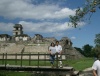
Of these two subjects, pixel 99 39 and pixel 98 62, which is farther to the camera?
pixel 99 39

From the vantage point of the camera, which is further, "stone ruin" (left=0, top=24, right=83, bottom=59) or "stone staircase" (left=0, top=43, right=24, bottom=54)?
"stone staircase" (left=0, top=43, right=24, bottom=54)

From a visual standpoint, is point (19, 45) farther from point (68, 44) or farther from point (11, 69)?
point (11, 69)

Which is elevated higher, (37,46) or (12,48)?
(37,46)

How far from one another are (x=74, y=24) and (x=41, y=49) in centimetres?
5448

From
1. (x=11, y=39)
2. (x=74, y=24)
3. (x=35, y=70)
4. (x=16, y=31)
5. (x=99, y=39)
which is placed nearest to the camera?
(x=35, y=70)

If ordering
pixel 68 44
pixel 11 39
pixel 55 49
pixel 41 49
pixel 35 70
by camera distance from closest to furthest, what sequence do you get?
pixel 55 49
pixel 35 70
pixel 41 49
pixel 68 44
pixel 11 39

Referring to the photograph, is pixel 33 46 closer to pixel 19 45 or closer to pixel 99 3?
pixel 19 45

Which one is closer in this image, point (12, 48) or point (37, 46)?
point (37, 46)

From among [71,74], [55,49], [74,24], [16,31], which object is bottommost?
[71,74]

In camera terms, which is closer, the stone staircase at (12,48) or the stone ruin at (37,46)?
the stone ruin at (37,46)

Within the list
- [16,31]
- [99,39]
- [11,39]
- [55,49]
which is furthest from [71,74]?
[16,31]

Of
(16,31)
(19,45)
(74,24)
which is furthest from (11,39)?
(74,24)

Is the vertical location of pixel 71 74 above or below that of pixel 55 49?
below

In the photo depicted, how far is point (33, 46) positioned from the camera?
8106 cm
